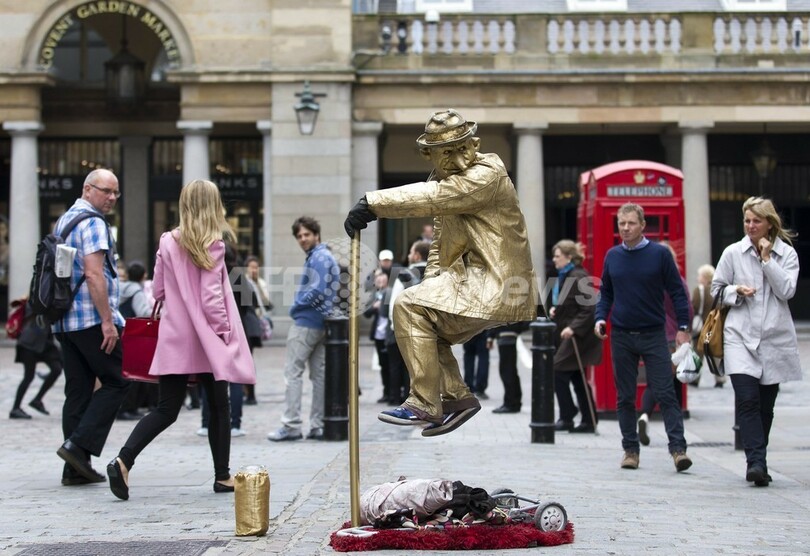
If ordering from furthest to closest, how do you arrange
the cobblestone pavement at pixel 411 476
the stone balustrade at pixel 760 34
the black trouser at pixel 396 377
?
1. the stone balustrade at pixel 760 34
2. the black trouser at pixel 396 377
3. the cobblestone pavement at pixel 411 476

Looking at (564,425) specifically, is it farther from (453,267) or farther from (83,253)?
(453,267)

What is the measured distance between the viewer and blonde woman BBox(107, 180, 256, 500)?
27.4ft

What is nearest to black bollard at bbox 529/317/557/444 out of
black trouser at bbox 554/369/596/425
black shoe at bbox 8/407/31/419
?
black trouser at bbox 554/369/596/425

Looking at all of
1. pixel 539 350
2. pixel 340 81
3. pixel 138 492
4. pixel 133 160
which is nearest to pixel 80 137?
pixel 133 160

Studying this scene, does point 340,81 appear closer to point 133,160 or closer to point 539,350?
point 133,160

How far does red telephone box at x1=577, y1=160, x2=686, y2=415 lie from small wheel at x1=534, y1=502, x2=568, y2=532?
25.5ft

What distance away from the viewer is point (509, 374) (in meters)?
15.0

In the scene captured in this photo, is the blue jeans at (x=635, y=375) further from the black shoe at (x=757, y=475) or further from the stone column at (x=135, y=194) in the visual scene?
the stone column at (x=135, y=194)

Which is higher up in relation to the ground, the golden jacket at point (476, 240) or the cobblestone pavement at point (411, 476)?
the golden jacket at point (476, 240)

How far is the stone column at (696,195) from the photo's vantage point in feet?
88.8

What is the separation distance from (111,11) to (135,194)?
514cm

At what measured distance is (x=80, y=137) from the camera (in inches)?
1220

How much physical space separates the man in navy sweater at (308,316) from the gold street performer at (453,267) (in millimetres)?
5489

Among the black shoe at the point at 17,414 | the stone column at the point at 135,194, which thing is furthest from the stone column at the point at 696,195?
the black shoe at the point at 17,414
